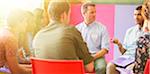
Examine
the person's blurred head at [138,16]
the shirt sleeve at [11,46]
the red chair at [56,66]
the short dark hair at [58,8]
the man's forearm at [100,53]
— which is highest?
the short dark hair at [58,8]

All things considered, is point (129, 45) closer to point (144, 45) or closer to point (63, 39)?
point (144, 45)

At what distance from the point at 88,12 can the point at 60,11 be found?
0.82 ft

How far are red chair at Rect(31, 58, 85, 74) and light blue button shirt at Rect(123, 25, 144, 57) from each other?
445 millimetres

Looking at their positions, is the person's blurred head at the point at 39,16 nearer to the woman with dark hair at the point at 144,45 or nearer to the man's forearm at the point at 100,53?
the man's forearm at the point at 100,53

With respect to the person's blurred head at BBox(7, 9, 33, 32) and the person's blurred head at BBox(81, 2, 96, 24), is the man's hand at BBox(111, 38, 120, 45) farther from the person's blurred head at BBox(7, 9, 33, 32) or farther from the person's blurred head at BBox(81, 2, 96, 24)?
the person's blurred head at BBox(7, 9, 33, 32)

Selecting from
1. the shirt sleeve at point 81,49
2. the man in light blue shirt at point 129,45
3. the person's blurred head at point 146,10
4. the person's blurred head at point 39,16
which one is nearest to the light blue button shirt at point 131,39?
the man in light blue shirt at point 129,45

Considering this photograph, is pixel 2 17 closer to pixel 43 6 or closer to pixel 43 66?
pixel 43 6

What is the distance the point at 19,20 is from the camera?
Result: 324cm

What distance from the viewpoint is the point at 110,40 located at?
10.1ft

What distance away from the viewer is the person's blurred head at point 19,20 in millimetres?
3234

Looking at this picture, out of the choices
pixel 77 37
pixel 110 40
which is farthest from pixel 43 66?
pixel 110 40

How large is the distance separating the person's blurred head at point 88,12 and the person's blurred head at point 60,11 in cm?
14

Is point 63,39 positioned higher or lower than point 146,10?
lower

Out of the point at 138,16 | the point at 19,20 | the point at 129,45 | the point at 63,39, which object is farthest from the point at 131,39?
the point at 19,20
